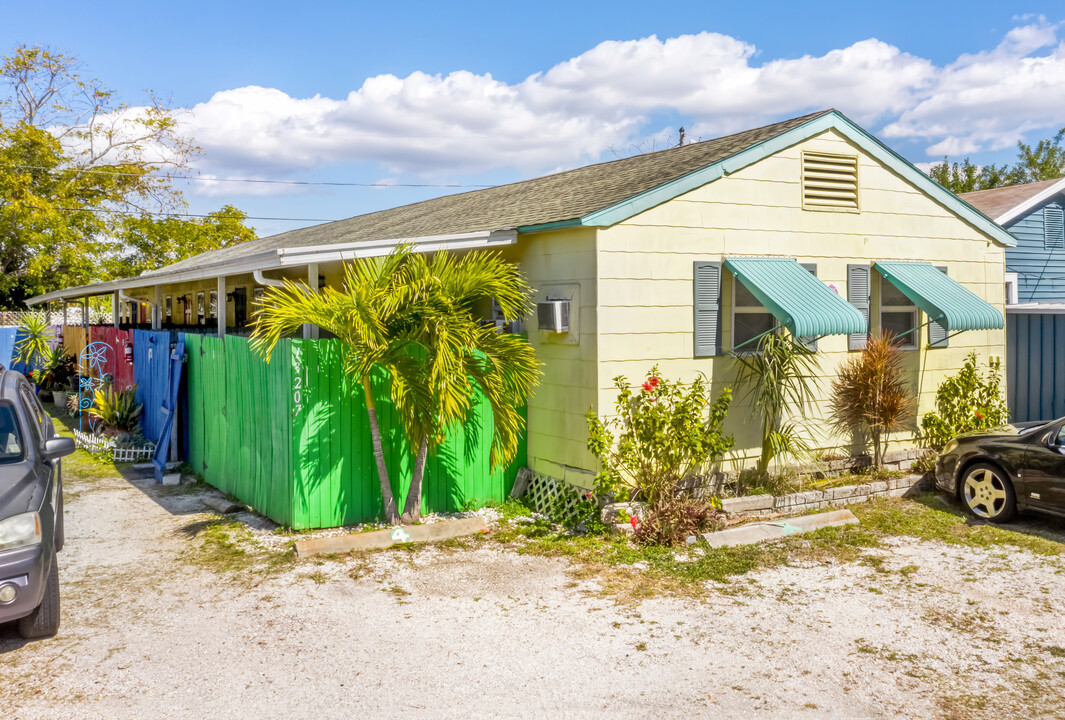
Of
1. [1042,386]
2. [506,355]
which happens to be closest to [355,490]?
[506,355]

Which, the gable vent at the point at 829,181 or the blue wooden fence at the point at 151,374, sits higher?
the gable vent at the point at 829,181

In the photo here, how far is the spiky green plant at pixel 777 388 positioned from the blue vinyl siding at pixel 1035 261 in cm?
872

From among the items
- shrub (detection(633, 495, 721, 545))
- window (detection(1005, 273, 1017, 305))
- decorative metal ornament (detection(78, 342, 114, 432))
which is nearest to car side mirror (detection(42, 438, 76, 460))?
shrub (detection(633, 495, 721, 545))

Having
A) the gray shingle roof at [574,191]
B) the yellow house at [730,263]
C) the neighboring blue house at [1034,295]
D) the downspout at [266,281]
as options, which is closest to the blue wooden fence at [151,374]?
the yellow house at [730,263]

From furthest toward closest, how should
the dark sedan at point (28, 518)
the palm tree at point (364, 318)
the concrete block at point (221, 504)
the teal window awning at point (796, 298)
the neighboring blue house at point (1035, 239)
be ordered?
1. the neighboring blue house at point (1035, 239)
2. the concrete block at point (221, 504)
3. the teal window awning at point (796, 298)
4. the palm tree at point (364, 318)
5. the dark sedan at point (28, 518)

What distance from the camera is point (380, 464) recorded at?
26.4 ft

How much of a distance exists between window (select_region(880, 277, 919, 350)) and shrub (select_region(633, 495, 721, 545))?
13.1ft

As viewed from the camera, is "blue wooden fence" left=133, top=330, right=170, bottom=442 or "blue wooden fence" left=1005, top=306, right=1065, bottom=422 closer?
"blue wooden fence" left=1005, top=306, right=1065, bottom=422

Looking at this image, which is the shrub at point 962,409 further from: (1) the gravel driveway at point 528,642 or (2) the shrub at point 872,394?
(1) the gravel driveway at point 528,642

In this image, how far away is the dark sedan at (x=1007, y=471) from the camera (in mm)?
7832

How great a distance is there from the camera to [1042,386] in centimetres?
1213

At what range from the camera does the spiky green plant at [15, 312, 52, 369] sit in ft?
65.6

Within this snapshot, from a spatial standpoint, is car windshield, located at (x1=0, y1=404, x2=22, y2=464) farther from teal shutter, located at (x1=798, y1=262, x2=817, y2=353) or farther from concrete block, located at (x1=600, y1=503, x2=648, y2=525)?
teal shutter, located at (x1=798, y1=262, x2=817, y2=353)

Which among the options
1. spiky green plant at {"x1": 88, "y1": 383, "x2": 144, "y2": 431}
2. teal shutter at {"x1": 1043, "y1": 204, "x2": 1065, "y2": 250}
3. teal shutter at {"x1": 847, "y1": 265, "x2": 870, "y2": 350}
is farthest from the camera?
teal shutter at {"x1": 1043, "y1": 204, "x2": 1065, "y2": 250}
